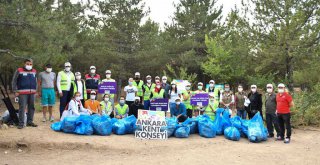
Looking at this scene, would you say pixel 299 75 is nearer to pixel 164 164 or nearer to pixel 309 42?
pixel 309 42

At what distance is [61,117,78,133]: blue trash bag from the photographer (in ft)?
30.9

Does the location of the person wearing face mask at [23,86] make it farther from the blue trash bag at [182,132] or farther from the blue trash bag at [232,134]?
the blue trash bag at [232,134]

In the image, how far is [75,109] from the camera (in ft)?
33.8

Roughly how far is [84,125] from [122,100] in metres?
2.66

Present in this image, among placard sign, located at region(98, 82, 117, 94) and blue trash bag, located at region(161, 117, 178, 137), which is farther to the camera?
placard sign, located at region(98, 82, 117, 94)

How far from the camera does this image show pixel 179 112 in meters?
11.8

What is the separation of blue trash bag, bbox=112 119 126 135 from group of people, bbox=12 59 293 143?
1.19 m

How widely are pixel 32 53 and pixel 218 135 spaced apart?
807cm

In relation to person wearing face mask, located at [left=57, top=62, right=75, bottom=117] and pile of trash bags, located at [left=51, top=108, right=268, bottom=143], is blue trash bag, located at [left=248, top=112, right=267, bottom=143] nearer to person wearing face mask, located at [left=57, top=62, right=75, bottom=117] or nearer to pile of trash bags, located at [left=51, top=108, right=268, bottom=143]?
pile of trash bags, located at [left=51, top=108, right=268, bottom=143]

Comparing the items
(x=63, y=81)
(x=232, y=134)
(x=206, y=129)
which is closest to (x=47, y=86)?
(x=63, y=81)

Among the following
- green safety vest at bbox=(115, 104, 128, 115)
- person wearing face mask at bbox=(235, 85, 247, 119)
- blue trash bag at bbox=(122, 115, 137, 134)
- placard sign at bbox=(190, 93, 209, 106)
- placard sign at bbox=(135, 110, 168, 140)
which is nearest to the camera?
placard sign at bbox=(135, 110, 168, 140)

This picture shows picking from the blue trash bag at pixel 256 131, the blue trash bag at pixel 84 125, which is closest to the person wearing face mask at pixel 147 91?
the blue trash bag at pixel 84 125

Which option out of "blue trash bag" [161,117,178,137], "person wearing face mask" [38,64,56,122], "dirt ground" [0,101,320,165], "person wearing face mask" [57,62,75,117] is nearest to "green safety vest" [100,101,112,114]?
"person wearing face mask" [57,62,75,117]

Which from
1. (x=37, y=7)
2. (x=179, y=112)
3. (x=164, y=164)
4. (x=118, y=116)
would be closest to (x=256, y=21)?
(x=179, y=112)
